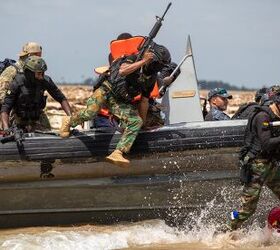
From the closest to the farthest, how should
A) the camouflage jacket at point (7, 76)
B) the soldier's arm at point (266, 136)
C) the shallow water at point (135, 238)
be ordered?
the soldier's arm at point (266, 136) < the shallow water at point (135, 238) < the camouflage jacket at point (7, 76)

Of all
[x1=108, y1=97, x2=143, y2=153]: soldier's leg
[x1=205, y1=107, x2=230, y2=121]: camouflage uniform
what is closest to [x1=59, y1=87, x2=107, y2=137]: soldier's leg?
[x1=108, y1=97, x2=143, y2=153]: soldier's leg

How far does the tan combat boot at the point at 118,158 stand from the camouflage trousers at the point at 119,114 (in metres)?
0.05

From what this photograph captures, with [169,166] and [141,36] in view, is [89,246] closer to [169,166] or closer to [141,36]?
[169,166]

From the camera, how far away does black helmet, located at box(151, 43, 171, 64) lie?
7453 mm

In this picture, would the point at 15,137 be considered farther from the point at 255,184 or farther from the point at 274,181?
the point at 274,181

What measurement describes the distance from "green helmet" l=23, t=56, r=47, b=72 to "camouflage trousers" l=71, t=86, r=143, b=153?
0.66 meters

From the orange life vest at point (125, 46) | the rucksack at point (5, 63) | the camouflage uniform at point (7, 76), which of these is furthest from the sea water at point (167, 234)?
the rucksack at point (5, 63)

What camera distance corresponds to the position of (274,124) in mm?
6859

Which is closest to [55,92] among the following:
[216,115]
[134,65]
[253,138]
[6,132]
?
[6,132]

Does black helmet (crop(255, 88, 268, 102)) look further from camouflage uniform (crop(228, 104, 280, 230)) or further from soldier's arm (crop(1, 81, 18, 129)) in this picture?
soldier's arm (crop(1, 81, 18, 129))

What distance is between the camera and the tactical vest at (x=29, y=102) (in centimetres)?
812

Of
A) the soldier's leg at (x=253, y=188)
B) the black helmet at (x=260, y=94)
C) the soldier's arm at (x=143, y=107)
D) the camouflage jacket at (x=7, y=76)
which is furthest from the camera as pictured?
the black helmet at (x=260, y=94)

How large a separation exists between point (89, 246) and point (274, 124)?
7.14 ft

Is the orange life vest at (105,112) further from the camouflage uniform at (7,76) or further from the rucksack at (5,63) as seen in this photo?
the rucksack at (5,63)
